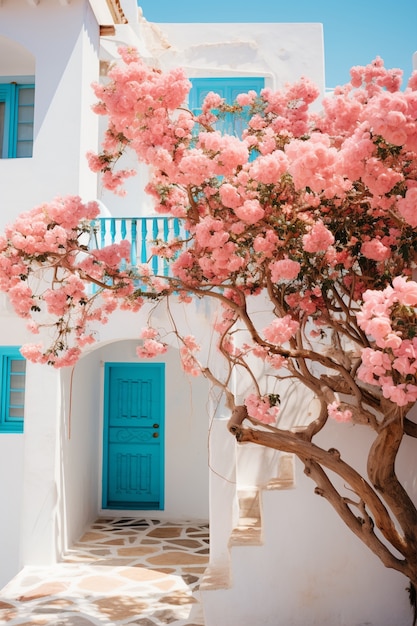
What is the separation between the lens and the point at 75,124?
8.89 meters

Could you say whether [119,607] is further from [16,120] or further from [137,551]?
[16,120]

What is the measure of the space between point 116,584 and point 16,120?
7091mm

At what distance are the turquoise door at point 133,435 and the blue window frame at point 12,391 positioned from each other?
7.58 ft

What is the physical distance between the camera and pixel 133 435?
11344mm

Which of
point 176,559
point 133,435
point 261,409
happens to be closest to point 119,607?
point 176,559

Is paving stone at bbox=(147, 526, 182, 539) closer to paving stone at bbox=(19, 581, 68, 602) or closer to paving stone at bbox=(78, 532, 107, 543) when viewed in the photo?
paving stone at bbox=(78, 532, 107, 543)

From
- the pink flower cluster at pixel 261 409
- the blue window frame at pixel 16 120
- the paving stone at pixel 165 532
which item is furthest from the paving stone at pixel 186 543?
the blue window frame at pixel 16 120

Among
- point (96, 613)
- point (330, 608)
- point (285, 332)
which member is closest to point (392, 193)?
point (285, 332)

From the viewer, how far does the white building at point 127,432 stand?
5957 millimetres

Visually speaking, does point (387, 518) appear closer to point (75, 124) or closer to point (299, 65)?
point (75, 124)


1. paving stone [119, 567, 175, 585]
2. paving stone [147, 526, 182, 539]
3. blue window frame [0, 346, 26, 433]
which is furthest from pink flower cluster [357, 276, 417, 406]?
paving stone [147, 526, 182, 539]

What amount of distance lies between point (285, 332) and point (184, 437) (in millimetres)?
7041

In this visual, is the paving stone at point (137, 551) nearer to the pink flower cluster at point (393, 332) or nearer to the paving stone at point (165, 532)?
the paving stone at point (165, 532)

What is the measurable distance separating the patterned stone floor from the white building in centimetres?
47
